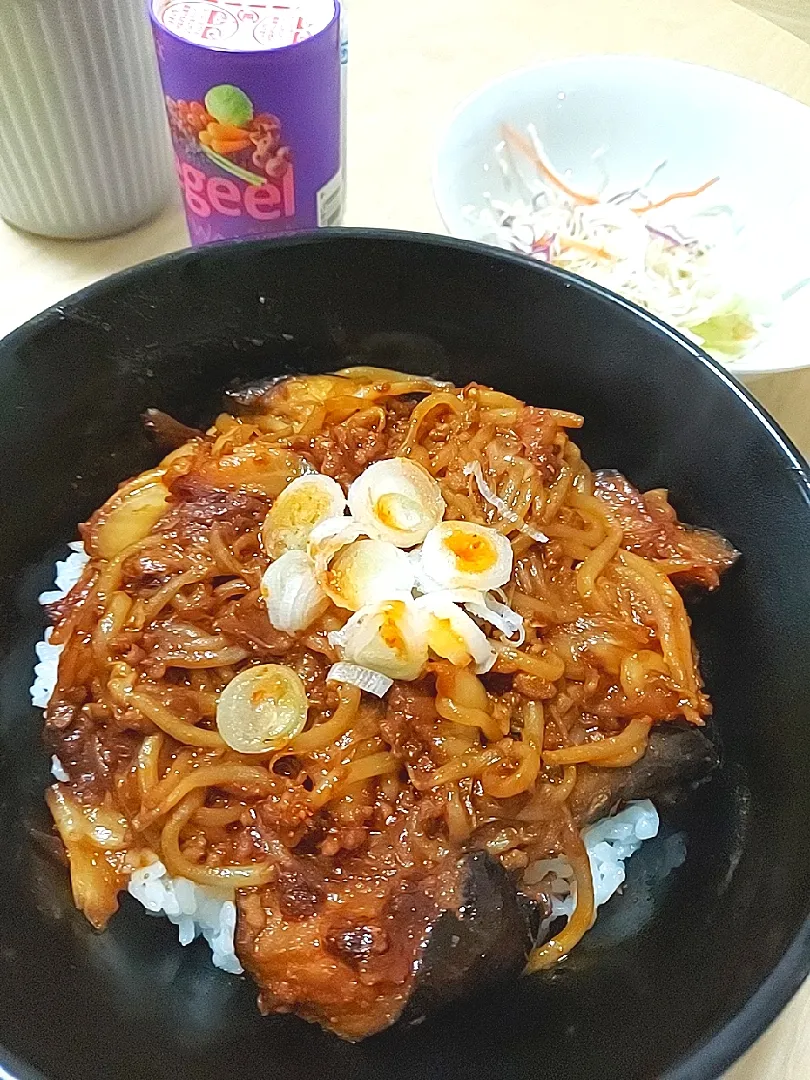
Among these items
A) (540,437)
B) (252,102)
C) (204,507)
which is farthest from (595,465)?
(252,102)

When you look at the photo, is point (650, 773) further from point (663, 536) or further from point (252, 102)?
point (252, 102)

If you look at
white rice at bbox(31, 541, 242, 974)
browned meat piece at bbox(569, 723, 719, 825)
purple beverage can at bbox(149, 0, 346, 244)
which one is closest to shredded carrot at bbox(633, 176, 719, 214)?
purple beverage can at bbox(149, 0, 346, 244)

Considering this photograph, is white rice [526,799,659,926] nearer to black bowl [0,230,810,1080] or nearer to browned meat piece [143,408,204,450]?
black bowl [0,230,810,1080]

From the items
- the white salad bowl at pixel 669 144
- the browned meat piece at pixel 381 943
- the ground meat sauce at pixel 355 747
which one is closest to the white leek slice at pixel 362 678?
the ground meat sauce at pixel 355 747

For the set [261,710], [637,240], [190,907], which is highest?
[637,240]

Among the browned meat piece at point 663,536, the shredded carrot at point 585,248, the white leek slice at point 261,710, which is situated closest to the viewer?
the white leek slice at point 261,710

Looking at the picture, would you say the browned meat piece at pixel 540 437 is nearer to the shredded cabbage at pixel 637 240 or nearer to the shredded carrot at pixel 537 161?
the shredded cabbage at pixel 637 240
